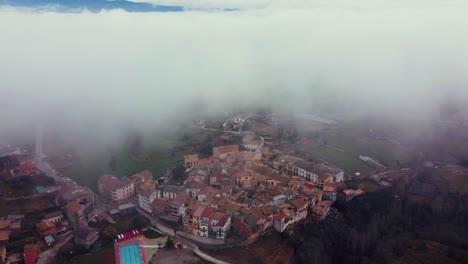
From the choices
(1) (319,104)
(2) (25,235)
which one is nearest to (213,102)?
(1) (319,104)

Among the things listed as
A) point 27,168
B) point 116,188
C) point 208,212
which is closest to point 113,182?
point 116,188

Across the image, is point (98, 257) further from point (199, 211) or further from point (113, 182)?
point (113, 182)

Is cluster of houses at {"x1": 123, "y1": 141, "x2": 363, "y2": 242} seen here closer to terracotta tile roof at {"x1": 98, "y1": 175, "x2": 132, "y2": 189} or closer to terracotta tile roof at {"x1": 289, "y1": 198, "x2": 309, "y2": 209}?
terracotta tile roof at {"x1": 289, "y1": 198, "x2": 309, "y2": 209}

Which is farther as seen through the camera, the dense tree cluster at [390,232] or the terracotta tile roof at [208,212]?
the terracotta tile roof at [208,212]

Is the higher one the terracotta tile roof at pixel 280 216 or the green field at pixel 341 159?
the green field at pixel 341 159

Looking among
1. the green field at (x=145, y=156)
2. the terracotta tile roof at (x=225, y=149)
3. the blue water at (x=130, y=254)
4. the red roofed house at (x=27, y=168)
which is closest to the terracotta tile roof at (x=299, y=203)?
the blue water at (x=130, y=254)

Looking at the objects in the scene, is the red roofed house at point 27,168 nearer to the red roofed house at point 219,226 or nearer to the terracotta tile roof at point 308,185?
the red roofed house at point 219,226

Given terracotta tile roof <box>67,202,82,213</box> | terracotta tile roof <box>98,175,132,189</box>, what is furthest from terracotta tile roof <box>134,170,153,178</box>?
terracotta tile roof <box>67,202,82,213</box>
